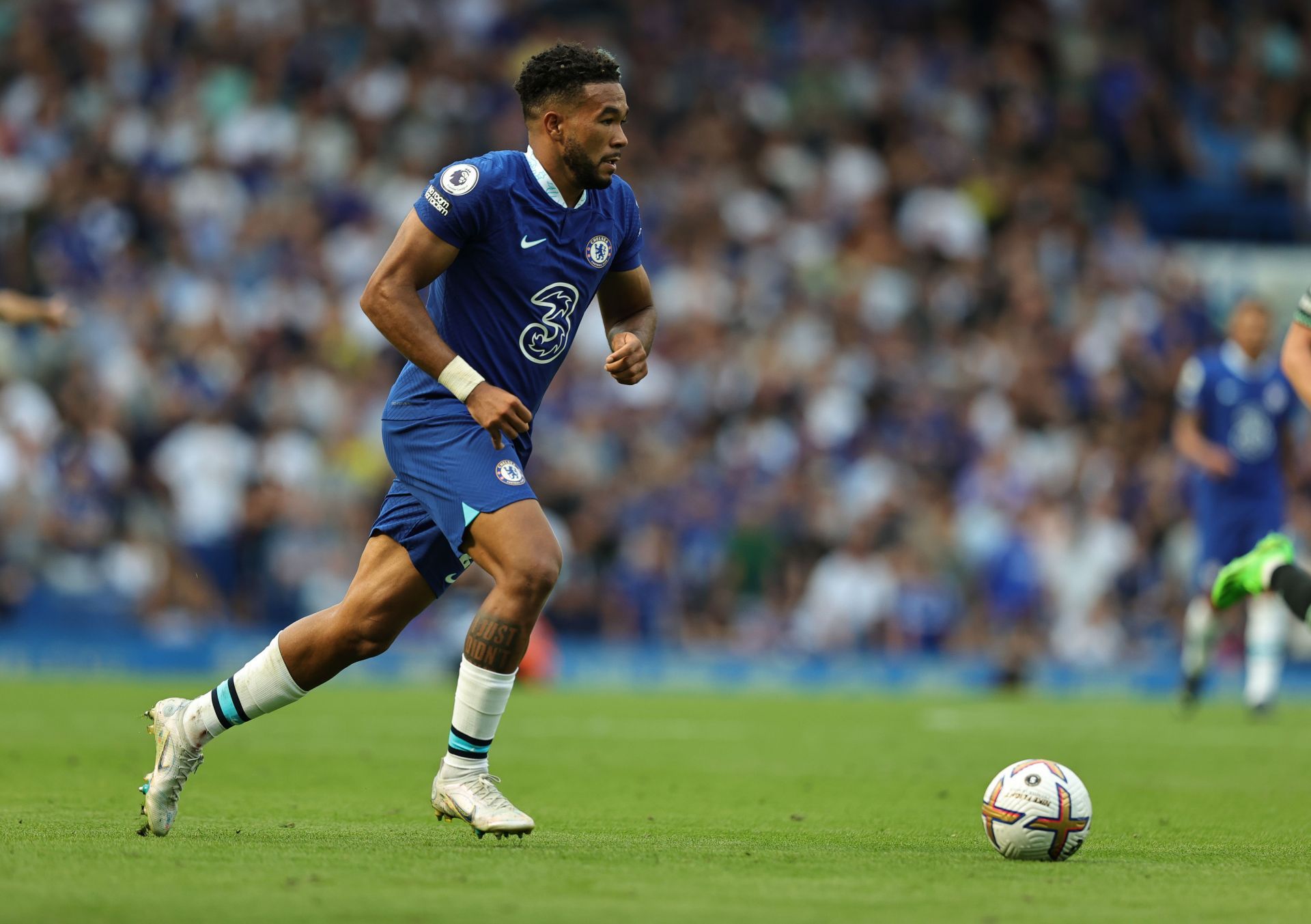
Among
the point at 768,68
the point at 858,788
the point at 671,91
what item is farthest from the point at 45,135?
the point at 858,788

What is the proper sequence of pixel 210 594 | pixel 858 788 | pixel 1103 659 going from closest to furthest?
pixel 858 788, pixel 210 594, pixel 1103 659

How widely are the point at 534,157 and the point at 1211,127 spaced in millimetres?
19653

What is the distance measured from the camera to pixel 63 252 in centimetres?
1856

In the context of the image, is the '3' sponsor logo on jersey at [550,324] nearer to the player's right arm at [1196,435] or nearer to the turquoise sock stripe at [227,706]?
the turquoise sock stripe at [227,706]

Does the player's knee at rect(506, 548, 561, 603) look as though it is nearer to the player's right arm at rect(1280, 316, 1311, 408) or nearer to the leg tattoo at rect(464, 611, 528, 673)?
the leg tattoo at rect(464, 611, 528, 673)

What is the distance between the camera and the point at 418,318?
5.98m

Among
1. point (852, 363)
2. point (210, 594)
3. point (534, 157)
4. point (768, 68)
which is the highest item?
point (768, 68)

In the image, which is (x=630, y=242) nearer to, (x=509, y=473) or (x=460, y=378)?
(x=460, y=378)

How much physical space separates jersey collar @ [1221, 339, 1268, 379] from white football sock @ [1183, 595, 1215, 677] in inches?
66.3

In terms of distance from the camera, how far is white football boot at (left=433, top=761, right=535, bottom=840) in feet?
19.1

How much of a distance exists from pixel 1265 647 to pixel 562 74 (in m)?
8.93

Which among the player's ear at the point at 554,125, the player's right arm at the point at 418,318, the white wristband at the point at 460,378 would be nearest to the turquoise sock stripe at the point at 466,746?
the player's right arm at the point at 418,318

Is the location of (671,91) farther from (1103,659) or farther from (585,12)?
(1103,659)

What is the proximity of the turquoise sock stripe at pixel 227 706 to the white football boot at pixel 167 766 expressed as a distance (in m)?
0.15
